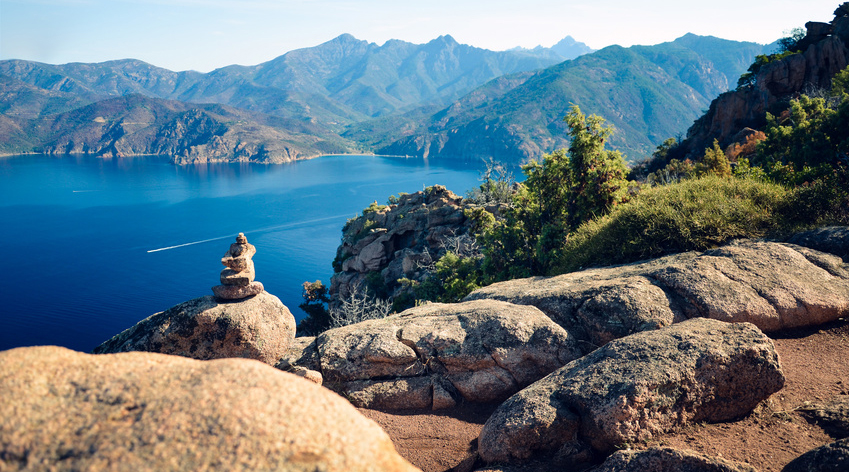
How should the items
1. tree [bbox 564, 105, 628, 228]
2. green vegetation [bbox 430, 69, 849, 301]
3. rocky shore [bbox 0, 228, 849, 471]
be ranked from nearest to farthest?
rocky shore [bbox 0, 228, 849, 471] < green vegetation [bbox 430, 69, 849, 301] < tree [bbox 564, 105, 628, 228]

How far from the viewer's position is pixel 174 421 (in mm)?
4090

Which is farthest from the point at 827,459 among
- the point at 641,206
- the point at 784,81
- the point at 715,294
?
the point at 784,81

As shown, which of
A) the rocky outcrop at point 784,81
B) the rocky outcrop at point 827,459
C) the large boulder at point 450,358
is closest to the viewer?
the rocky outcrop at point 827,459

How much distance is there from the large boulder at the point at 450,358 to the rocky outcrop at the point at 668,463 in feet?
14.3

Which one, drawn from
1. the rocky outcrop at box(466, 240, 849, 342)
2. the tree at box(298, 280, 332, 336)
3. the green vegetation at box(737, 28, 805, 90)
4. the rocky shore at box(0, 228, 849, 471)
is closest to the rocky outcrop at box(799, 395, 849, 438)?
the rocky shore at box(0, 228, 849, 471)

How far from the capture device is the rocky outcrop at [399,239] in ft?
140

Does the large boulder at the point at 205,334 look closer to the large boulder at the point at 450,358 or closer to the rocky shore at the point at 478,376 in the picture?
the rocky shore at the point at 478,376

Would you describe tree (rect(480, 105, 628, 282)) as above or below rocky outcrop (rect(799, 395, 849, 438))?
above

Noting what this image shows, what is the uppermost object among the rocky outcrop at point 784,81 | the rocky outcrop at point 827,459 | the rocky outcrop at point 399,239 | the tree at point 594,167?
the rocky outcrop at point 784,81

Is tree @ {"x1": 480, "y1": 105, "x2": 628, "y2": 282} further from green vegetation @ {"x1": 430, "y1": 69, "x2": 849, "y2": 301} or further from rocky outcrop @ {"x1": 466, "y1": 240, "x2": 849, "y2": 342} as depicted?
rocky outcrop @ {"x1": 466, "y1": 240, "x2": 849, "y2": 342}

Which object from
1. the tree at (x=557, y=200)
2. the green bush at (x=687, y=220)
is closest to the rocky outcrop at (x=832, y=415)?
the green bush at (x=687, y=220)

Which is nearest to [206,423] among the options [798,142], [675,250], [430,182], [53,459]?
[53,459]

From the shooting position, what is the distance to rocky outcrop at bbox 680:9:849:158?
165 feet

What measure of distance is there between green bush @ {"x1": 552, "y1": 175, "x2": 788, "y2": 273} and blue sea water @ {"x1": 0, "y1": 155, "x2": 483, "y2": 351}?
6003 centimetres
